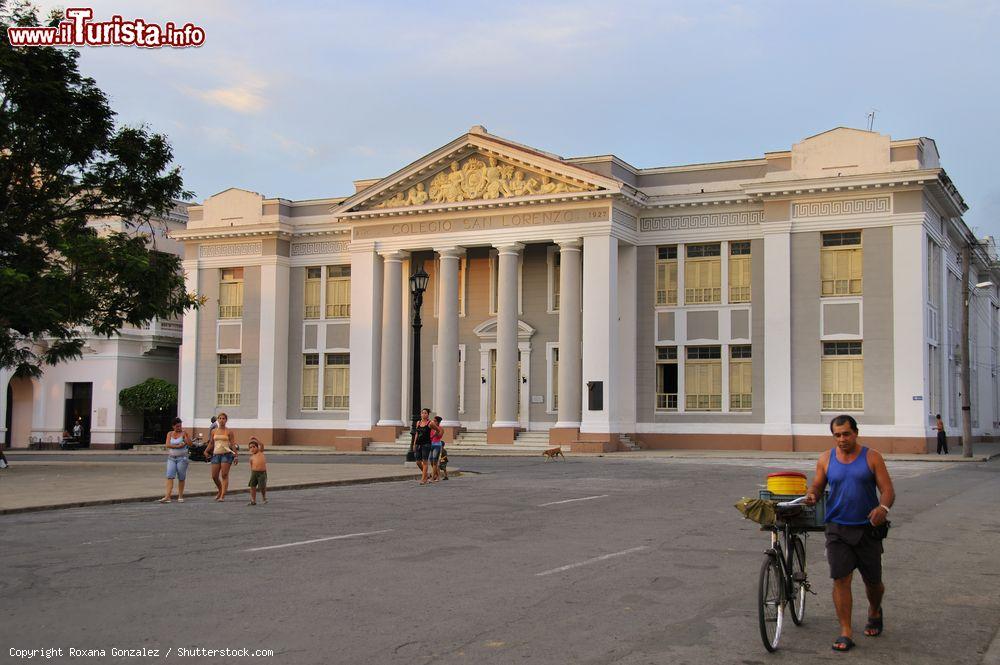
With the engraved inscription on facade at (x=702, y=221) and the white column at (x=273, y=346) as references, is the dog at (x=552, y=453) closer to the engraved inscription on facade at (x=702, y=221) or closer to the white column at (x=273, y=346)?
the engraved inscription on facade at (x=702, y=221)

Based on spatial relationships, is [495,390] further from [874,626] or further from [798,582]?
[874,626]

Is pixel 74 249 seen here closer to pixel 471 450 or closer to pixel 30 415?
pixel 471 450

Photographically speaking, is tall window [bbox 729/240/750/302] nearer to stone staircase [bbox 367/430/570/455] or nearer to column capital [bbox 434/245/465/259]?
stone staircase [bbox 367/430/570/455]

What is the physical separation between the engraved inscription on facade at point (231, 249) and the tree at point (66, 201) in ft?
59.5

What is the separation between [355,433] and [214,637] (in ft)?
122

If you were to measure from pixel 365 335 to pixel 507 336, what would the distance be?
670 centimetres

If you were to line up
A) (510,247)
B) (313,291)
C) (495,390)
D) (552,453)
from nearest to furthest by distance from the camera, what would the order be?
(552,453)
(510,247)
(495,390)
(313,291)

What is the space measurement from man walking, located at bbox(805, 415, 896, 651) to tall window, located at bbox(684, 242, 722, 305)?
112 feet

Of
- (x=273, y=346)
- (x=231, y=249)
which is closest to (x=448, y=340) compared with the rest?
(x=273, y=346)

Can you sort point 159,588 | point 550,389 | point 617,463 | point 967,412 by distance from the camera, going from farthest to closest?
point 550,389
point 967,412
point 617,463
point 159,588

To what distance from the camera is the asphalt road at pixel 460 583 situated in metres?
8.02

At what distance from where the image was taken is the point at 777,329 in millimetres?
39969

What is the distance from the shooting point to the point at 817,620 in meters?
9.08

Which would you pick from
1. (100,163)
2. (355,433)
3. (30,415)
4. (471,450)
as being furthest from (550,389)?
(30,415)
